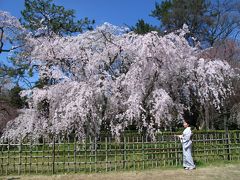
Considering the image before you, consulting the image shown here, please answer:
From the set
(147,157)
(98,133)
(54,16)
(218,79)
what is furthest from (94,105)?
(54,16)

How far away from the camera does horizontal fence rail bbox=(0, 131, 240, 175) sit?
9.66 metres

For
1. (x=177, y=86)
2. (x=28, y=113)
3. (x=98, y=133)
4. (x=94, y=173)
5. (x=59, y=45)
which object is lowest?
(x=94, y=173)

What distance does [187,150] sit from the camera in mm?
10273

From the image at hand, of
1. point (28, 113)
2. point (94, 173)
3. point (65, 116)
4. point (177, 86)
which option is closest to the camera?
point (94, 173)

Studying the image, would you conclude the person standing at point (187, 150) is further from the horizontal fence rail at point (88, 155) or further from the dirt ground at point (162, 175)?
the horizontal fence rail at point (88, 155)

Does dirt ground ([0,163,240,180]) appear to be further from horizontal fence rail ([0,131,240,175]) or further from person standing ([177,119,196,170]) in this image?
horizontal fence rail ([0,131,240,175])

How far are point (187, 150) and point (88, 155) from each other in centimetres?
302

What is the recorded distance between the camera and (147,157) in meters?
10.5

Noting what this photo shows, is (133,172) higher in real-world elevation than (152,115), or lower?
lower

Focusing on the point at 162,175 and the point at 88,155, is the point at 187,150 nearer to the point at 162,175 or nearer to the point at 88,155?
the point at 162,175

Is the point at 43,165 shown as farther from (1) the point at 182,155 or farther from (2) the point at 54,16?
(2) the point at 54,16

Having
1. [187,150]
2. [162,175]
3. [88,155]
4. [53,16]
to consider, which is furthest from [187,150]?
[53,16]

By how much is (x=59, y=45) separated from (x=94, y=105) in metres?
3.19

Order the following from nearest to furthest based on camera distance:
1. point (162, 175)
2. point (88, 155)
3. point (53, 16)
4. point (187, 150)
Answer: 1. point (162, 175)
2. point (88, 155)
3. point (187, 150)
4. point (53, 16)
